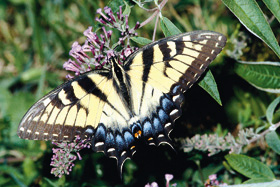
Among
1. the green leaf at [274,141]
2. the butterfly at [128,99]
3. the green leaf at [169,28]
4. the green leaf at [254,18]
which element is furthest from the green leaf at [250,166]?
the green leaf at [169,28]

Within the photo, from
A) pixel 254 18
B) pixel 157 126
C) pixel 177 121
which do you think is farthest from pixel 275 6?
pixel 177 121

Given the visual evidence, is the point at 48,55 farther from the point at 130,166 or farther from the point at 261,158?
the point at 261,158

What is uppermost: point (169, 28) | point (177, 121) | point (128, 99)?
point (169, 28)

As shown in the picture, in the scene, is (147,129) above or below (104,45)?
below

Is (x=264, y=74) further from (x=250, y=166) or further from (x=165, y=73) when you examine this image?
(x=165, y=73)

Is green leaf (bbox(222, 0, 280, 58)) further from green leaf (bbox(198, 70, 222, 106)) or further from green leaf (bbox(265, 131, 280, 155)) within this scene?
green leaf (bbox(265, 131, 280, 155))

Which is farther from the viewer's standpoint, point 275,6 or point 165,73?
point 165,73

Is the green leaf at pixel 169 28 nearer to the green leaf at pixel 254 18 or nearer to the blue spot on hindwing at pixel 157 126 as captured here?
the green leaf at pixel 254 18

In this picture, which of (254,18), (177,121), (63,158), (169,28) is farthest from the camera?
(177,121)
